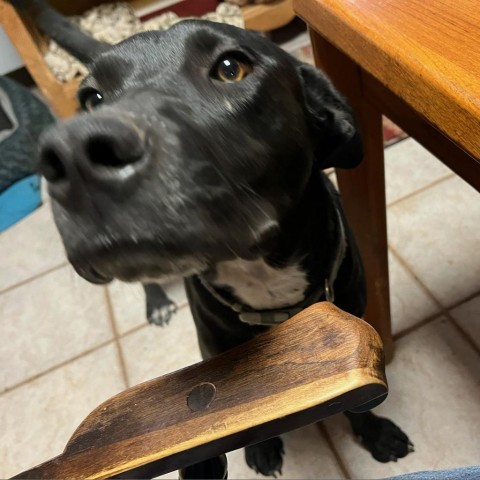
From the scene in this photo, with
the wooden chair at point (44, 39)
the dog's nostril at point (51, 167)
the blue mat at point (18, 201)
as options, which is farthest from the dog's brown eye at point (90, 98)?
the blue mat at point (18, 201)

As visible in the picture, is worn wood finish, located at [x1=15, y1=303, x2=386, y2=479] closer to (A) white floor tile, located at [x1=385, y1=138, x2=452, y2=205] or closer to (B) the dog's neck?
(B) the dog's neck

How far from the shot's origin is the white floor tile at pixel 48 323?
159cm

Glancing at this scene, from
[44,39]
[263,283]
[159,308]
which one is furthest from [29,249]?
[263,283]

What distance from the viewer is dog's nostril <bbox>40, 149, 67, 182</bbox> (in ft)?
1.65

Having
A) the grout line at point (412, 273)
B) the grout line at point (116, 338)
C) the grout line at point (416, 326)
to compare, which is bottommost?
the grout line at point (416, 326)

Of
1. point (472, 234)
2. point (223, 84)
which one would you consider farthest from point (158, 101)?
point (472, 234)

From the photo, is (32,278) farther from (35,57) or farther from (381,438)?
(381,438)

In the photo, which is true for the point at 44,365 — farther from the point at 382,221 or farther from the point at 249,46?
the point at 249,46

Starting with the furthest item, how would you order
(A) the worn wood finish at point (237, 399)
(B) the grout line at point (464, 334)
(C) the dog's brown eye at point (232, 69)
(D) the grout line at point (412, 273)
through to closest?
(D) the grout line at point (412, 273) < (B) the grout line at point (464, 334) < (C) the dog's brown eye at point (232, 69) < (A) the worn wood finish at point (237, 399)

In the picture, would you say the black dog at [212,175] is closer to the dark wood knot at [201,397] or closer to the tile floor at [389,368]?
the dark wood knot at [201,397]

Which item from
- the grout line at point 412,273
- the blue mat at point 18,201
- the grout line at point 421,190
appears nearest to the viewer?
the grout line at point 412,273

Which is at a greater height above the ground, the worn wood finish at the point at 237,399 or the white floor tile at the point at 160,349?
the worn wood finish at the point at 237,399

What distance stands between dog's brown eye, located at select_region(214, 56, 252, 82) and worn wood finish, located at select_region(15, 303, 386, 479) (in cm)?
37

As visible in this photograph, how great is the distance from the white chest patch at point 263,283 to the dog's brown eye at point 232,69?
0.96 ft
